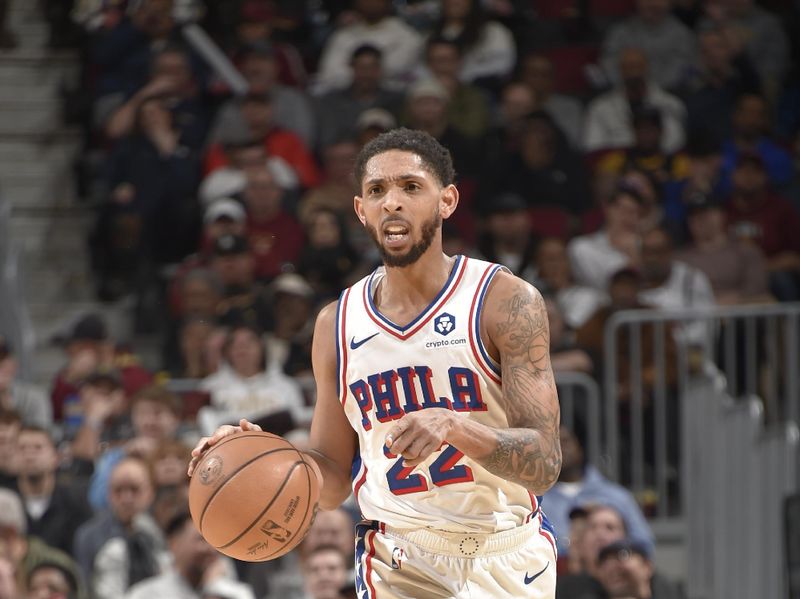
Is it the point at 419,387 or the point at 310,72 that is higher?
the point at 419,387

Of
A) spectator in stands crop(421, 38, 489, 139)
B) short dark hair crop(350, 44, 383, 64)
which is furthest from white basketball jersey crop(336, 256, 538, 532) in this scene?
short dark hair crop(350, 44, 383, 64)

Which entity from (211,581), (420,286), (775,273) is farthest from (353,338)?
(775,273)

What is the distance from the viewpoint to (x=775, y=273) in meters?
11.3

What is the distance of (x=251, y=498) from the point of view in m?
4.61

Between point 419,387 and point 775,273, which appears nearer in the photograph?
point 419,387

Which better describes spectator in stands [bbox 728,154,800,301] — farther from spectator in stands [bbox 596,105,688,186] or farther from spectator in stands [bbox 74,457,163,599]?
spectator in stands [bbox 74,457,163,599]

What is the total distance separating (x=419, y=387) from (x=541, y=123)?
24.2 feet

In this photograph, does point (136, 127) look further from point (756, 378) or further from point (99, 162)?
point (756, 378)

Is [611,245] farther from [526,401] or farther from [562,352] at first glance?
[526,401]

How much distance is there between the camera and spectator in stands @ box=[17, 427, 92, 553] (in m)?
9.05

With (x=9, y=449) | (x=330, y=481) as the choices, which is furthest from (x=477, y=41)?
(x=330, y=481)

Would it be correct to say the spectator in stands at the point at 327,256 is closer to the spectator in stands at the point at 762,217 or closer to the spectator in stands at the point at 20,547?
the spectator in stands at the point at 20,547

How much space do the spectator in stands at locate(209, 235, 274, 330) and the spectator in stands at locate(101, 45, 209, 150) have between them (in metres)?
1.51

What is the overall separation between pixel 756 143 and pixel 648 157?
97 cm
